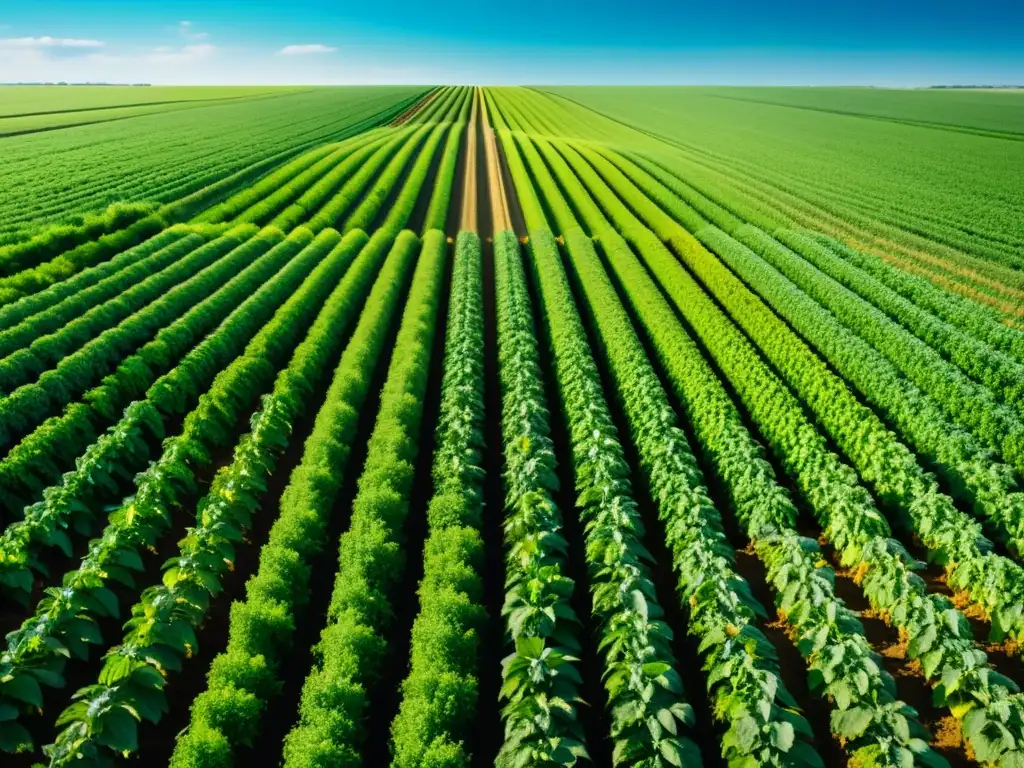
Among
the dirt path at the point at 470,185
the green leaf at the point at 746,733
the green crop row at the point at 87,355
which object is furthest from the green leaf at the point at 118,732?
the dirt path at the point at 470,185

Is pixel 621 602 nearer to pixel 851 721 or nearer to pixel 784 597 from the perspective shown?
pixel 784 597

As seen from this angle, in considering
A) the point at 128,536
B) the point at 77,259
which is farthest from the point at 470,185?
the point at 128,536

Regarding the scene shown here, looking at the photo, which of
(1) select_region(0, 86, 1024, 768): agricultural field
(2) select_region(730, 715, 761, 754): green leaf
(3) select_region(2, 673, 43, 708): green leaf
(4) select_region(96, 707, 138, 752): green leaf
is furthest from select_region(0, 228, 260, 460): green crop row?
(2) select_region(730, 715, 761, 754): green leaf

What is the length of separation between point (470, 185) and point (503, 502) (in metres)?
43.0

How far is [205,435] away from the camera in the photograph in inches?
625

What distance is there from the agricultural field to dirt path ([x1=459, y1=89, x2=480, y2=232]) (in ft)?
28.3

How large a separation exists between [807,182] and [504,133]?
40783 mm

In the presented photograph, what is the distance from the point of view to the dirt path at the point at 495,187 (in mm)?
41894

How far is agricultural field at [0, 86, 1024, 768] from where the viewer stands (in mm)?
8703

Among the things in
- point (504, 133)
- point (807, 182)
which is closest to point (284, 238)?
point (807, 182)

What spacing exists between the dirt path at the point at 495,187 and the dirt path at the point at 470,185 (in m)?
1.30

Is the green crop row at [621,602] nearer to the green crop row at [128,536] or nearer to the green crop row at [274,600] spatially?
the green crop row at [274,600]

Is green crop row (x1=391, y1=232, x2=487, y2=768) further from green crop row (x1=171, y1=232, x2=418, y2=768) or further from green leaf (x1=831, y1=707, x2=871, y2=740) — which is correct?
green leaf (x1=831, y1=707, x2=871, y2=740)

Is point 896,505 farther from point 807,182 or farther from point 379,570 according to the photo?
point 807,182
